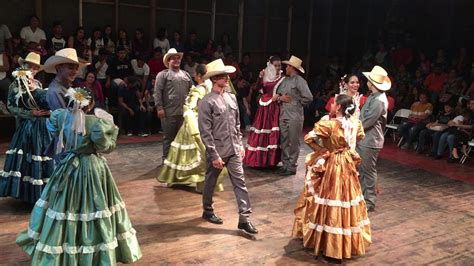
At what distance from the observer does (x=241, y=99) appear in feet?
33.9

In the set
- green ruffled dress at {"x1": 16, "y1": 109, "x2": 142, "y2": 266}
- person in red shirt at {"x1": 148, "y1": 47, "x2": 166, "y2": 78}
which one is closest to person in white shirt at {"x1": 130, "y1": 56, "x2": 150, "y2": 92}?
person in red shirt at {"x1": 148, "y1": 47, "x2": 166, "y2": 78}

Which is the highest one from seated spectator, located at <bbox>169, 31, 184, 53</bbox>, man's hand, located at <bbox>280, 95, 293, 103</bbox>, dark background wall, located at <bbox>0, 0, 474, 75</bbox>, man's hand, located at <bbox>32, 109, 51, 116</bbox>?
dark background wall, located at <bbox>0, 0, 474, 75</bbox>

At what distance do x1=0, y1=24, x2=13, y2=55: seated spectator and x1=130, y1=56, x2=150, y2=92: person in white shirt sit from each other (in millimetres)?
2103

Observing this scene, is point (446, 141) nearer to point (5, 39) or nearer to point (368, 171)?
point (368, 171)

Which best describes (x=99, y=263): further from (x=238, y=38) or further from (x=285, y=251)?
(x=238, y=38)

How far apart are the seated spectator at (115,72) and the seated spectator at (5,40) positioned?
1.68 metres

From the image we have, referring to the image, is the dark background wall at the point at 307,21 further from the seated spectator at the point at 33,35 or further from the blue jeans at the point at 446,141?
the blue jeans at the point at 446,141

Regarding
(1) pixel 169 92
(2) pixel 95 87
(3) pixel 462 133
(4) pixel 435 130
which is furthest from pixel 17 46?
(3) pixel 462 133

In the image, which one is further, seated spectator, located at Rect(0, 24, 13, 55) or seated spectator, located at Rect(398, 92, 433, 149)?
seated spectator, located at Rect(398, 92, 433, 149)

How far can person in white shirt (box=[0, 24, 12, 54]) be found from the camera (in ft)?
28.4

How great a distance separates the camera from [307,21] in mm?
13391

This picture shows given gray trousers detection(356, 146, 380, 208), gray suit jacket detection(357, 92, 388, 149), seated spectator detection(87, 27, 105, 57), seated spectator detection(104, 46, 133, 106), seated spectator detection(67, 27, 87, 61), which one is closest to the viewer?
gray suit jacket detection(357, 92, 388, 149)

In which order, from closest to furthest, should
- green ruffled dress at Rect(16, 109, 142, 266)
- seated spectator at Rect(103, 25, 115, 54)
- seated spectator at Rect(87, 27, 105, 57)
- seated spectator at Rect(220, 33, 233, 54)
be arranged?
1. green ruffled dress at Rect(16, 109, 142, 266)
2. seated spectator at Rect(87, 27, 105, 57)
3. seated spectator at Rect(103, 25, 115, 54)
4. seated spectator at Rect(220, 33, 233, 54)

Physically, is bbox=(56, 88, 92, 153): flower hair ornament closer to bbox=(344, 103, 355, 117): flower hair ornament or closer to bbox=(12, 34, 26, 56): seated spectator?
bbox=(344, 103, 355, 117): flower hair ornament
